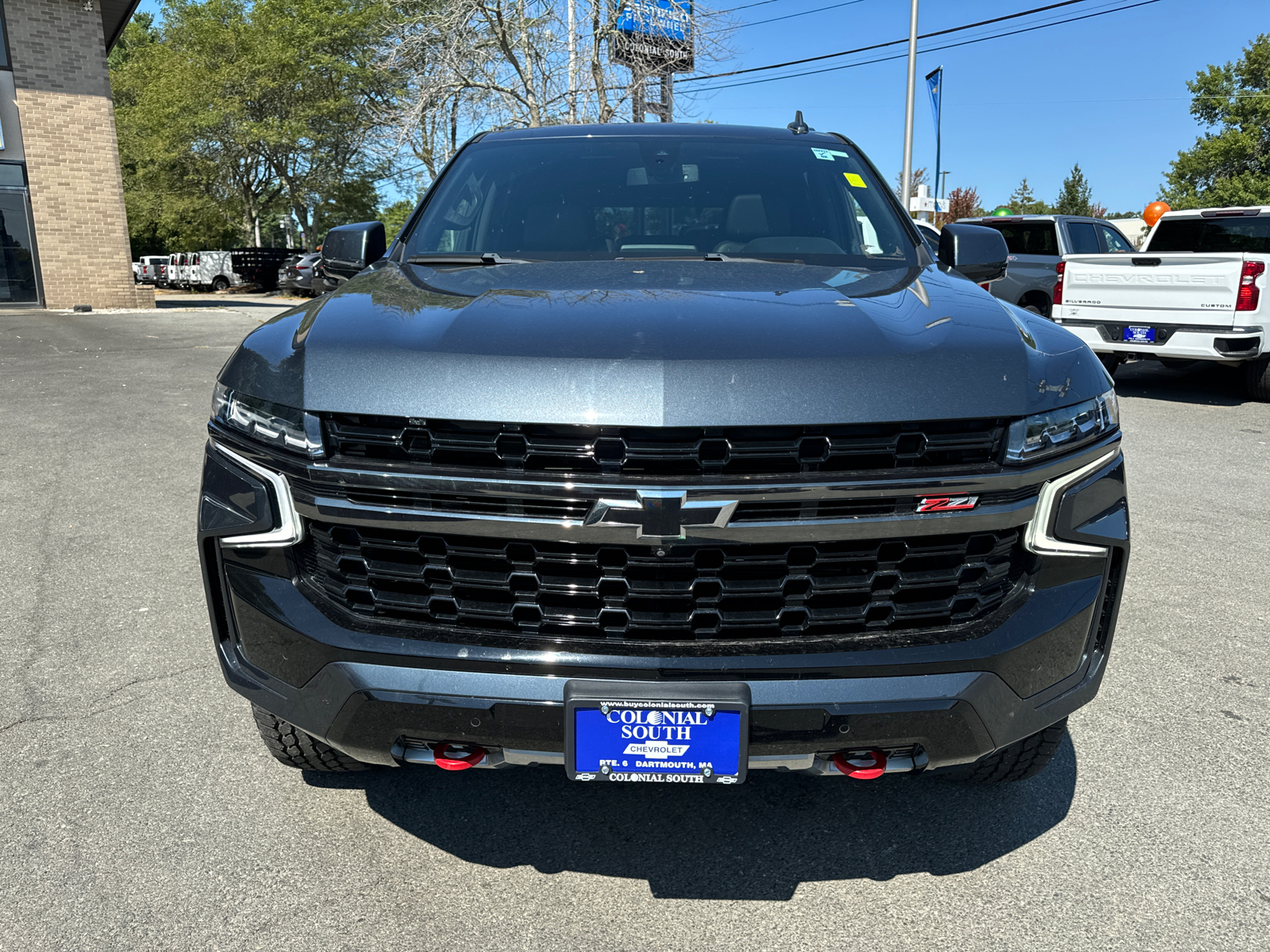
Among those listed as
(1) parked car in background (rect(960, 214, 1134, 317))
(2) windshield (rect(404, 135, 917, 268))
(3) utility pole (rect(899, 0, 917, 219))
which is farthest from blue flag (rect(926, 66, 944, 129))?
(2) windshield (rect(404, 135, 917, 268))

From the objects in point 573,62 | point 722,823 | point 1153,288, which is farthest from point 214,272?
point 722,823

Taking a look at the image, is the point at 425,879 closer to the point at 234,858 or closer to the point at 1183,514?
the point at 234,858

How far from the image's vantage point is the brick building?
2139 centimetres

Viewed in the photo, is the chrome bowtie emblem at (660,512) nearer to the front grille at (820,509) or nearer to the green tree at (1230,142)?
the front grille at (820,509)

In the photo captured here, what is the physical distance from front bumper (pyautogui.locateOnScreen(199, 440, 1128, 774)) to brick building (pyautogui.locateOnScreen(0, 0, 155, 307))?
23897 mm

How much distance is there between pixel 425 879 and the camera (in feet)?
7.82

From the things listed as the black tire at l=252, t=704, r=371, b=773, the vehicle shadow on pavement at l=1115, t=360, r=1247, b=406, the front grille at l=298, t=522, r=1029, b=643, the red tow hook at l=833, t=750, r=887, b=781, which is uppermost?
the front grille at l=298, t=522, r=1029, b=643

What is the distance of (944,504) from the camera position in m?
1.96

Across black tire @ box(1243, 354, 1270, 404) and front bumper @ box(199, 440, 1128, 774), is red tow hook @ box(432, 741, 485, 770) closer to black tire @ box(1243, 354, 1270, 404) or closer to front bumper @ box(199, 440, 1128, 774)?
front bumper @ box(199, 440, 1128, 774)

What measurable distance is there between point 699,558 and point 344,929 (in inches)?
45.5

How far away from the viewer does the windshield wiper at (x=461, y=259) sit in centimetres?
289

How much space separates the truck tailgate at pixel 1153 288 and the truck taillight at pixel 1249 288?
50mm

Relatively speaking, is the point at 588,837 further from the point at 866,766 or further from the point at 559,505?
the point at 559,505

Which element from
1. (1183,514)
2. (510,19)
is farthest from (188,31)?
(1183,514)
